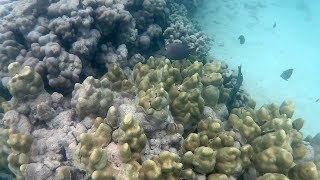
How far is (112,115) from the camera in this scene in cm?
360

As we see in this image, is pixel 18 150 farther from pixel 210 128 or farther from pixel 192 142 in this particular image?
pixel 210 128

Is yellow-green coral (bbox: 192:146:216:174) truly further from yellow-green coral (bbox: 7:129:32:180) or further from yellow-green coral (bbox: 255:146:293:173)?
yellow-green coral (bbox: 7:129:32:180)

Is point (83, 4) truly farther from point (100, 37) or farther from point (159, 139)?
point (159, 139)

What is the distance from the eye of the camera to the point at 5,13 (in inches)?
234

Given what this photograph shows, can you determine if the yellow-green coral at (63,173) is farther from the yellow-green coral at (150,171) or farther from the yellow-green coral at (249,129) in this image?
the yellow-green coral at (249,129)

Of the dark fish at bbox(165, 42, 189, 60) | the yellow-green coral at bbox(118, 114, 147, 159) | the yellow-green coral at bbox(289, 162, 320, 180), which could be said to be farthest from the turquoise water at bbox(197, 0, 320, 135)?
the yellow-green coral at bbox(118, 114, 147, 159)

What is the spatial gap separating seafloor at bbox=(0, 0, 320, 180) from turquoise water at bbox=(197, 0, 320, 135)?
4.55 m

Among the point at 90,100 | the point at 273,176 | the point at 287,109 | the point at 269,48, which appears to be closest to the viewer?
the point at 273,176

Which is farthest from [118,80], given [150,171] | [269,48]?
[269,48]

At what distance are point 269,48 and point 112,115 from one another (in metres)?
10.7

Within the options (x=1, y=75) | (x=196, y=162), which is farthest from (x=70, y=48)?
(x=196, y=162)

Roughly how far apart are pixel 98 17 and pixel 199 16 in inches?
283

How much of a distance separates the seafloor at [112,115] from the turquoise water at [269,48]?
4554 mm

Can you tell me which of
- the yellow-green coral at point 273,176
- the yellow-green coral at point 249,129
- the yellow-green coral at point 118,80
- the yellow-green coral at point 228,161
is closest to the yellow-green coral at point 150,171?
the yellow-green coral at point 228,161
